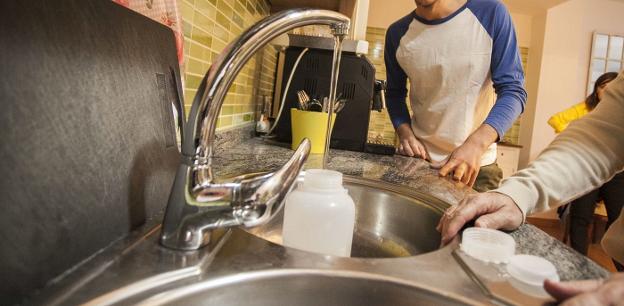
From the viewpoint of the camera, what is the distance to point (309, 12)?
434 millimetres

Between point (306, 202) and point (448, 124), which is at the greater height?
point (448, 124)

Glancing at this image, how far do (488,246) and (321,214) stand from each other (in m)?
0.21

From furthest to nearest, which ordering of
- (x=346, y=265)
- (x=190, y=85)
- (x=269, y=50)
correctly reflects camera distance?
(x=269, y=50) → (x=190, y=85) → (x=346, y=265)

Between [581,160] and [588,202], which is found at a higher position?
[581,160]

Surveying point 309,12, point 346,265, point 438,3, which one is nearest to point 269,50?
point 438,3

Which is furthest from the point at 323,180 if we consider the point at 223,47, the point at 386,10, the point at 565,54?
the point at 565,54

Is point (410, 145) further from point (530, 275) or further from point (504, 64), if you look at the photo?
point (530, 275)

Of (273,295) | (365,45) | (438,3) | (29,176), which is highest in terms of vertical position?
(438,3)

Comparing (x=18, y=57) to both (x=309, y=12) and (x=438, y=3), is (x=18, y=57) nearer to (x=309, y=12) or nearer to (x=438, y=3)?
(x=309, y=12)

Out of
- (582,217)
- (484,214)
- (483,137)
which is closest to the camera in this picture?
(484,214)

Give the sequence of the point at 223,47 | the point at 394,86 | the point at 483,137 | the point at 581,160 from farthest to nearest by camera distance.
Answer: the point at 394,86, the point at 483,137, the point at 223,47, the point at 581,160

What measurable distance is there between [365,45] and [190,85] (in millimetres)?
783

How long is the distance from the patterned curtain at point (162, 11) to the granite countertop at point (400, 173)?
0.94 ft

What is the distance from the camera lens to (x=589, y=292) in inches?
13.4
